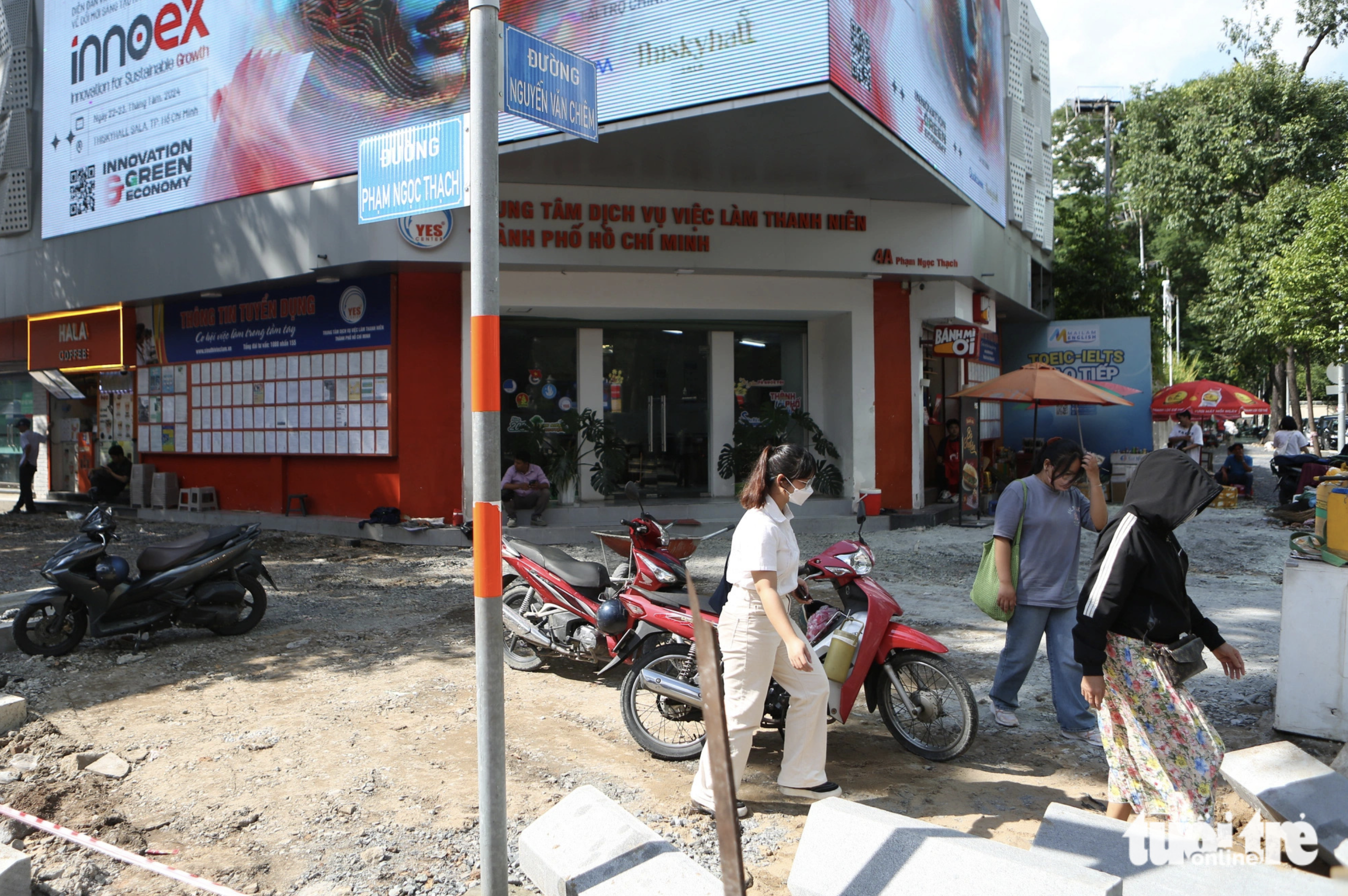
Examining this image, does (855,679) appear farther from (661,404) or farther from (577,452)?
(661,404)

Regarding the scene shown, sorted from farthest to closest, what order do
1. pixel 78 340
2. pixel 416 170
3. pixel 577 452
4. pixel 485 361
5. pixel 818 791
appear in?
1. pixel 78 340
2. pixel 577 452
3. pixel 818 791
4. pixel 416 170
5. pixel 485 361

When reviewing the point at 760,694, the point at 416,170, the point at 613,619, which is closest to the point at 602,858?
the point at 760,694

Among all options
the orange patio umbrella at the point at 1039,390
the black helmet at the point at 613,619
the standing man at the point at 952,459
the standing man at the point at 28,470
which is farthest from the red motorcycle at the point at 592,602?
the standing man at the point at 28,470

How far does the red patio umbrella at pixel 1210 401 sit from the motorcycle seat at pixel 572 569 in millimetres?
18693

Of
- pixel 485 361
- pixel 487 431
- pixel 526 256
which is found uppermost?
pixel 526 256

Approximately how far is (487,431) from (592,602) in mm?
3241

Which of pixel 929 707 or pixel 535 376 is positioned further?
pixel 535 376

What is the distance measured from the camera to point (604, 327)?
14.6 m

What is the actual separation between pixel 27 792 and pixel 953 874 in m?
4.14

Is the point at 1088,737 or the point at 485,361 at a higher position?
the point at 485,361

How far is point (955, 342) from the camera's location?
1503cm

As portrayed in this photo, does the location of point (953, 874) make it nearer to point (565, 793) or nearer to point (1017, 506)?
point (565, 793)

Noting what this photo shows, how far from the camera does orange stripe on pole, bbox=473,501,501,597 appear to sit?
297cm

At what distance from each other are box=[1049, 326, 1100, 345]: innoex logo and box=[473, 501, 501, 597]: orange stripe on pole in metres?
20.4
